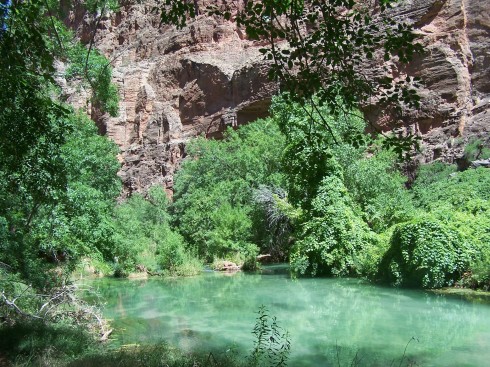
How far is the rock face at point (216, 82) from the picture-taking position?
3256 cm

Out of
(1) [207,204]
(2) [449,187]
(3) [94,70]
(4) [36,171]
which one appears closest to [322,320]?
(4) [36,171]

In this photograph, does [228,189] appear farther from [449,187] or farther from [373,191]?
[449,187]

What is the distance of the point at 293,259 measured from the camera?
1952cm

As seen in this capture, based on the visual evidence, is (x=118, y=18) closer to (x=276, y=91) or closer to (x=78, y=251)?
(x=276, y=91)

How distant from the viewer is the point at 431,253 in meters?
14.1

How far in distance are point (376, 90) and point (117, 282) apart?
19421mm

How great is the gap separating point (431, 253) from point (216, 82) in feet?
104

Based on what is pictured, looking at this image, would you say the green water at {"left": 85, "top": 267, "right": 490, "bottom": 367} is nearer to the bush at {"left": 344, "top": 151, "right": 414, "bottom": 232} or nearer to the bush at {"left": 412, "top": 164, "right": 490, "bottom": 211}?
the bush at {"left": 412, "top": 164, "right": 490, "bottom": 211}

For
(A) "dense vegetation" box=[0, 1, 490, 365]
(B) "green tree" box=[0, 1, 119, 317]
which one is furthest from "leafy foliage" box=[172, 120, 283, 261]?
(B) "green tree" box=[0, 1, 119, 317]

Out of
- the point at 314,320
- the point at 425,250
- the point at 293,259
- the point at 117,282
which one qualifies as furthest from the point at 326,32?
the point at 117,282

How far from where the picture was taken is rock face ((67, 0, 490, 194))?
3256cm

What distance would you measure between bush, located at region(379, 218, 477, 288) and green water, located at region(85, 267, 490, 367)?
27.1 inches

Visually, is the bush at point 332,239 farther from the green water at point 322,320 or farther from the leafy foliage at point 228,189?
the leafy foliage at point 228,189

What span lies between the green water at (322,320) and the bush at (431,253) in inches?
27.1
